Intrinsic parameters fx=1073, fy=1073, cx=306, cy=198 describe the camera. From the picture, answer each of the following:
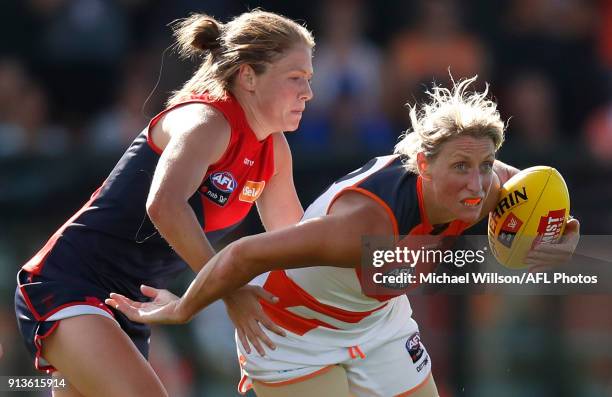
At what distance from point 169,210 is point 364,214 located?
2.18ft

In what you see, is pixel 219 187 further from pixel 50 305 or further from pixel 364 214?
pixel 50 305

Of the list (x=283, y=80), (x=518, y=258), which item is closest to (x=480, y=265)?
(x=518, y=258)

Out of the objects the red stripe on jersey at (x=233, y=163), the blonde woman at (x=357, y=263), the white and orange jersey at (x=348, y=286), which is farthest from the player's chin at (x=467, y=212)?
the red stripe on jersey at (x=233, y=163)

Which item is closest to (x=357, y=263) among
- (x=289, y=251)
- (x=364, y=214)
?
(x=364, y=214)

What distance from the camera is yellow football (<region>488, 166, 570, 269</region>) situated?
13.5 ft

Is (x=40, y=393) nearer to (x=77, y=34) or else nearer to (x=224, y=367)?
(x=224, y=367)

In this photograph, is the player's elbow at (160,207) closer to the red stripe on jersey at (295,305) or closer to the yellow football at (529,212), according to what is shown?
the red stripe on jersey at (295,305)

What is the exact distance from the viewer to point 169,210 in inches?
144

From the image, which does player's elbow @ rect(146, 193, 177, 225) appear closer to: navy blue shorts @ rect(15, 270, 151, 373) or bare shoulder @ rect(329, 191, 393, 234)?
navy blue shorts @ rect(15, 270, 151, 373)

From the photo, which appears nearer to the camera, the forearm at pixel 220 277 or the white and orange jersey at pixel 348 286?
the forearm at pixel 220 277

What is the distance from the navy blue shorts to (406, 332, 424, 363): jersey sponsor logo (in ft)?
3.69

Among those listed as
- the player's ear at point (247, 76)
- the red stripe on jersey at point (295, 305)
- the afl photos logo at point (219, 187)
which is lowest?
the red stripe on jersey at point (295, 305)

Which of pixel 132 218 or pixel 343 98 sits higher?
pixel 132 218

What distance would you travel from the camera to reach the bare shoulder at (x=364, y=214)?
3.63m
